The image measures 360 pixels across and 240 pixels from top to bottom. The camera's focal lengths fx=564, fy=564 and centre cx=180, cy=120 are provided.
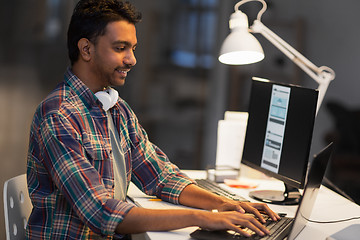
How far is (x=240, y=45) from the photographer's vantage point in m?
2.08

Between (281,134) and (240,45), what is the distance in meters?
0.39

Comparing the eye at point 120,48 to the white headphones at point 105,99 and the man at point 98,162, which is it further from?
the white headphones at point 105,99

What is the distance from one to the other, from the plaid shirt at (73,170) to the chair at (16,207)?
0.21 feet

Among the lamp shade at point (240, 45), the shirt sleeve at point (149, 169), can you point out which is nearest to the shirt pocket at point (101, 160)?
the shirt sleeve at point (149, 169)

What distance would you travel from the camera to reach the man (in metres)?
1.48

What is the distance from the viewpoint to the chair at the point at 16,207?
65.5 inches

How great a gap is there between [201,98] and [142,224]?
9.59 ft

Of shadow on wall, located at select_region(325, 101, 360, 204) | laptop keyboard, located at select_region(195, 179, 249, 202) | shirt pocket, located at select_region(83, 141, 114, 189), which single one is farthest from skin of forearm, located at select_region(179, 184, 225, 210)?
shadow on wall, located at select_region(325, 101, 360, 204)

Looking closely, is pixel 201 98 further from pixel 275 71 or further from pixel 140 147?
pixel 140 147

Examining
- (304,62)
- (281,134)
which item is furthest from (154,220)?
(304,62)

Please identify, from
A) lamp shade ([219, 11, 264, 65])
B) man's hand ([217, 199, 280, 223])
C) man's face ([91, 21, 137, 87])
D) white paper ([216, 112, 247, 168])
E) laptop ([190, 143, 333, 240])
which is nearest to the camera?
laptop ([190, 143, 333, 240])

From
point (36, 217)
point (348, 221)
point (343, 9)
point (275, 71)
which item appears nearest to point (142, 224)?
point (36, 217)

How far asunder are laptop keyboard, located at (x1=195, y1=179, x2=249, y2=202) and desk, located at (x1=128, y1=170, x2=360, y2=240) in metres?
0.08

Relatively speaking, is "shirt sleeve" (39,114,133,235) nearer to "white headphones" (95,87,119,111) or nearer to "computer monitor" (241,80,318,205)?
"white headphones" (95,87,119,111)
